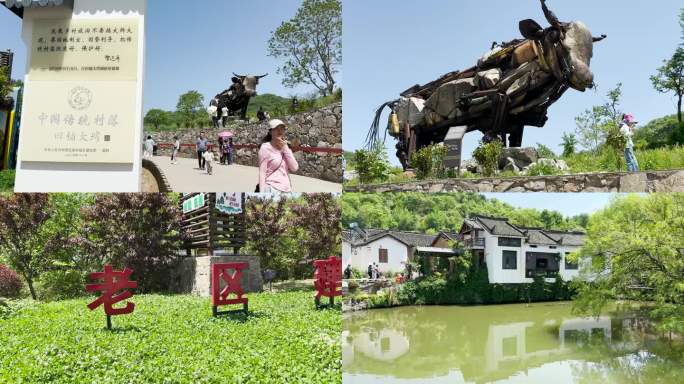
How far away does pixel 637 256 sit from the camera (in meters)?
6.96

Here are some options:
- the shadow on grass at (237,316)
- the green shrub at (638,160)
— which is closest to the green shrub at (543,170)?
the green shrub at (638,160)

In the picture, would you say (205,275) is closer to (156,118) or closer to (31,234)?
Answer: (31,234)

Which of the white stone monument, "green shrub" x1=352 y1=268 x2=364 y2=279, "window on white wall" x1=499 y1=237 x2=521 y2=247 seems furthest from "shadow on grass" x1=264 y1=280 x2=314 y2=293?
"window on white wall" x1=499 y1=237 x2=521 y2=247

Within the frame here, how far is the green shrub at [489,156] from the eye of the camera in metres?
7.79

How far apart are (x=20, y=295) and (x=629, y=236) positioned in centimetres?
717

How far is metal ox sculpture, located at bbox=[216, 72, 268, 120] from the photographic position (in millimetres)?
9820

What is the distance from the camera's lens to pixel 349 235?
5.99 m

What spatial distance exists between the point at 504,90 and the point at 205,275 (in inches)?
232

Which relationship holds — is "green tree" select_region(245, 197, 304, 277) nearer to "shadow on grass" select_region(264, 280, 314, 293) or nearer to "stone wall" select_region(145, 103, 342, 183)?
"shadow on grass" select_region(264, 280, 314, 293)

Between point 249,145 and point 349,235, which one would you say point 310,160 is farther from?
point 349,235

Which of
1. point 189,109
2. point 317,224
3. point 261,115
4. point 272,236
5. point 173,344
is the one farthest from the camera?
point 189,109

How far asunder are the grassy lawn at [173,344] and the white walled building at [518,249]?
230 centimetres

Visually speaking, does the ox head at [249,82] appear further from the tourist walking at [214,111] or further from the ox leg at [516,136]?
the ox leg at [516,136]

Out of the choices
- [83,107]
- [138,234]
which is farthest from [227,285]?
[83,107]
